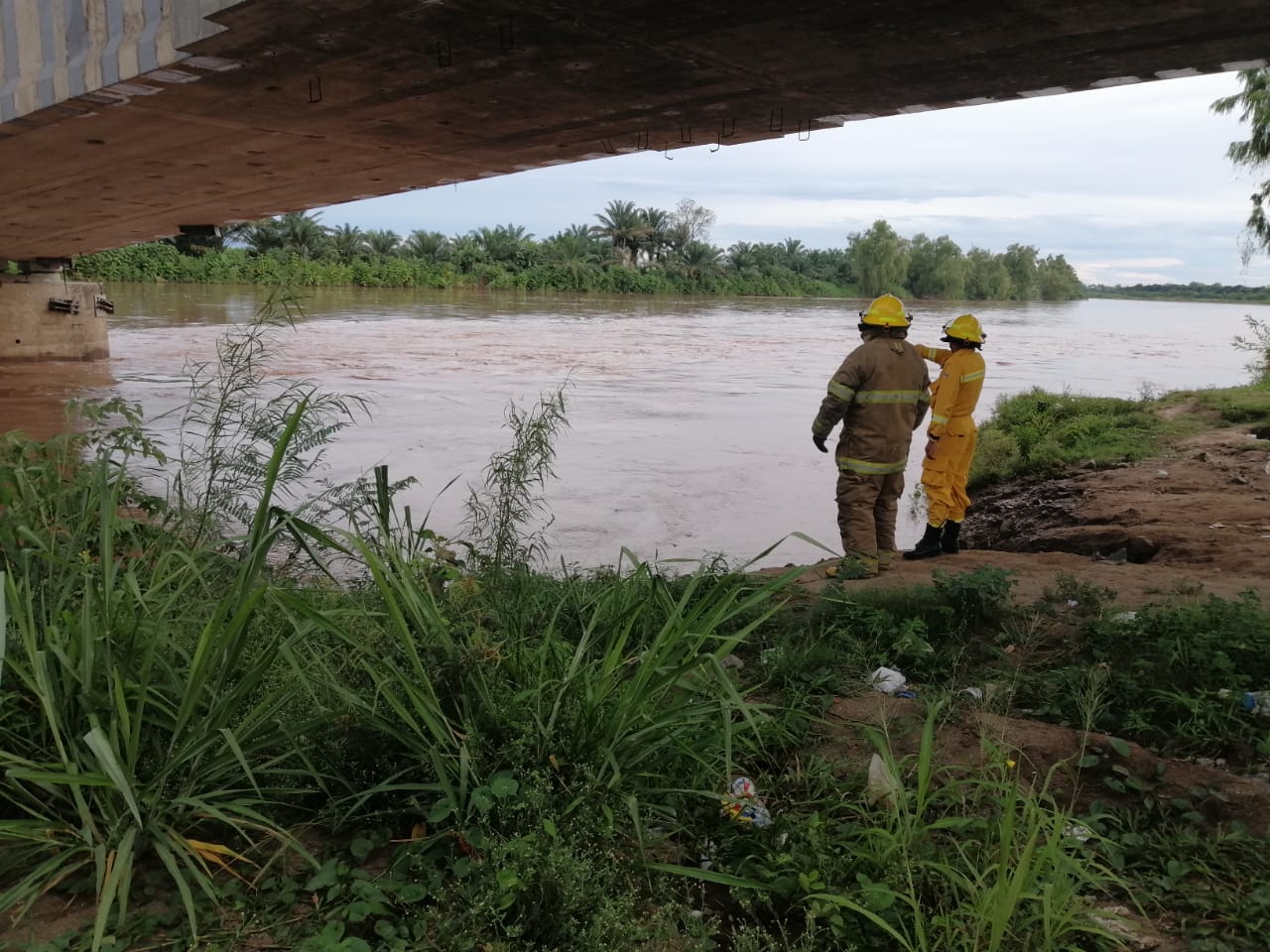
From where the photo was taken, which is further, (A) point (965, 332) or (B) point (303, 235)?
(B) point (303, 235)

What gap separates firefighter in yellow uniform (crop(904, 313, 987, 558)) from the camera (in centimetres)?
676

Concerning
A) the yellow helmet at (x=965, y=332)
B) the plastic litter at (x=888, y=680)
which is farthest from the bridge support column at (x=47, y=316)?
the plastic litter at (x=888, y=680)

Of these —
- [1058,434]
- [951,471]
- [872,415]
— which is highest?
[872,415]

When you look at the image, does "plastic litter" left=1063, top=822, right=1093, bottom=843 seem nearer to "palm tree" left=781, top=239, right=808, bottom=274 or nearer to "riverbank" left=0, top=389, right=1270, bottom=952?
"riverbank" left=0, top=389, right=1270, bottom=952

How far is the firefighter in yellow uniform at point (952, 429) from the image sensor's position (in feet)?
22.2

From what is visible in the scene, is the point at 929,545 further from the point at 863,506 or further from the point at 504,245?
the point at 504,245

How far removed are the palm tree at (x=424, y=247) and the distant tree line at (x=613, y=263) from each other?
7cm

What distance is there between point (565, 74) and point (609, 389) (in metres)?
10.9

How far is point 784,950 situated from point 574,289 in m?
63.1

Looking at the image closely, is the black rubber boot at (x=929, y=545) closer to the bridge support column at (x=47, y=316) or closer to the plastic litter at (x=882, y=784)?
the plastic litter at (x=882, y=784)

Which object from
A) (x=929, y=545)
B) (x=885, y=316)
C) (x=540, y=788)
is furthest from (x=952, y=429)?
(x=540, y=788)

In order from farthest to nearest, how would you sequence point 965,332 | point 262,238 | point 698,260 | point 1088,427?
point 698,260
point 262,238
point 1088,427
point 965,332

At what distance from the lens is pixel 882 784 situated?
9.44 feet

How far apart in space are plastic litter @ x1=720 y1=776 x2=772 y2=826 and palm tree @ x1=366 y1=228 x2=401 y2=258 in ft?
200
